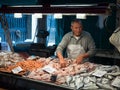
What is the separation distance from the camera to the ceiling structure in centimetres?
342

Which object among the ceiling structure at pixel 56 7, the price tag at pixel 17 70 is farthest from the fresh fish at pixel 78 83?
the price tag at pixel 17 70

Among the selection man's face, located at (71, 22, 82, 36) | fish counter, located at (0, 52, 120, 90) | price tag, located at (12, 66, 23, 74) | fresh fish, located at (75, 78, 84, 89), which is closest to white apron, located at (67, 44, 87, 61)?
man's face, located at (71, 22, 82, 36)

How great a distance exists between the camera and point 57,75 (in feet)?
12.3

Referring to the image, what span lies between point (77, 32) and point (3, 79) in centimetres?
169

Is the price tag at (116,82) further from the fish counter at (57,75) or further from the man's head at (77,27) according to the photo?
the man's head at (77,27)

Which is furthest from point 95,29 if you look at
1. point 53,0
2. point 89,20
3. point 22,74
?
point 22,74

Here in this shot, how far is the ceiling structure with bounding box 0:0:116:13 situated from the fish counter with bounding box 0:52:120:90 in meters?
0.97

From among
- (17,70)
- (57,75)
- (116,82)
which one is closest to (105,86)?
(116,82)

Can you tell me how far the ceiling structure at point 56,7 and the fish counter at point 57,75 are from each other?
0.97 m

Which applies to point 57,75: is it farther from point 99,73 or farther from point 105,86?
point 105,86

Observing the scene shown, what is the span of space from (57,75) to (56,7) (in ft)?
3.55

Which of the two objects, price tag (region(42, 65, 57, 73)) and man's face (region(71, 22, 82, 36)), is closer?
price tag (region(42, 65, 57, 73))

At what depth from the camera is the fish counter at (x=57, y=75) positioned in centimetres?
336

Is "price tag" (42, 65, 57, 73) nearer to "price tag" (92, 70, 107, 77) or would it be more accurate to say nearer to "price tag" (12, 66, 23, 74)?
"price tag" (12, 66, 23, 74)
